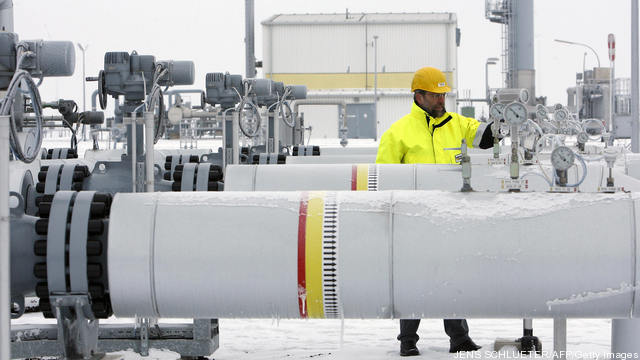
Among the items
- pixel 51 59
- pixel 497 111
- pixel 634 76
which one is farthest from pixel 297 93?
pixel 51 59

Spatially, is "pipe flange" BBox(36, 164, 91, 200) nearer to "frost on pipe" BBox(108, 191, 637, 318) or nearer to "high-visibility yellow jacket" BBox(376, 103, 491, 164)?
"high-visibility yellow jacket" BBox(376, 103, 491, 164)

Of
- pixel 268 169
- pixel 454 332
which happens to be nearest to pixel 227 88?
pixel 268 169

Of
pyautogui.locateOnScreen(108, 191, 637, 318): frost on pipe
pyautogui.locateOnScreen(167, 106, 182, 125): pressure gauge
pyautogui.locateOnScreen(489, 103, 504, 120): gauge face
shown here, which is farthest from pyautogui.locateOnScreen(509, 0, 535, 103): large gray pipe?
pyautogui.locateOnScreen(108, 191, 637, 318): frost on pipe

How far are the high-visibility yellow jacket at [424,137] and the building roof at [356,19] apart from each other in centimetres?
3982

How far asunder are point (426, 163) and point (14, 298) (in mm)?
3057

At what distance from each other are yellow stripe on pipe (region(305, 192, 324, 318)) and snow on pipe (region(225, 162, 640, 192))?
238 cm

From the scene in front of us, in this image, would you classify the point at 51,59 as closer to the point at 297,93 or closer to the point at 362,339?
the point at 362,339

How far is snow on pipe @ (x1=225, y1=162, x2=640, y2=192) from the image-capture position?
5.79 m

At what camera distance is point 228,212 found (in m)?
3.50

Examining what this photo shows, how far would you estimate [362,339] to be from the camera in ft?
19.1

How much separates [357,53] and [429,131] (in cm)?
4007

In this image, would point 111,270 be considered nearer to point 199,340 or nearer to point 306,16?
point 199,340

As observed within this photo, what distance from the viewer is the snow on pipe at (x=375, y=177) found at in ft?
19.0

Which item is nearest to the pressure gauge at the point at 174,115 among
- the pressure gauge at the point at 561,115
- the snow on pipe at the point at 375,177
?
the snow on pipe at the point at 375,177
